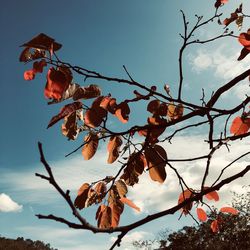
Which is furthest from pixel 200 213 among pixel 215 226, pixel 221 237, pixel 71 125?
pixel 221 237

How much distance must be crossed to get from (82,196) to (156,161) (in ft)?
1.21

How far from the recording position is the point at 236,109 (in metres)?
1.55

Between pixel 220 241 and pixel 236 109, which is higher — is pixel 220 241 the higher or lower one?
the higher one

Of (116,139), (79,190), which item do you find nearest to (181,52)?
(116,139)

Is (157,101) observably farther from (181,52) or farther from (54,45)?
(54,45)

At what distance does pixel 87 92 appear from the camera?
1415 millimetres

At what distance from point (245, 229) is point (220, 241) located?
7.85ft

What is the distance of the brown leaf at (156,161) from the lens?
141 centimetres

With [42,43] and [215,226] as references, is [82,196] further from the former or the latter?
[215,226]

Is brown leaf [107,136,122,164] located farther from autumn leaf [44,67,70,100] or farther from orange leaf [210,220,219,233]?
orange leaf [210,220,219,233]

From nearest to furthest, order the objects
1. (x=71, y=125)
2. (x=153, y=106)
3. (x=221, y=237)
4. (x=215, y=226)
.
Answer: (x=71, y=125) < (x=153, y=106) < (x=215, y=226) < (x=221, y=237)

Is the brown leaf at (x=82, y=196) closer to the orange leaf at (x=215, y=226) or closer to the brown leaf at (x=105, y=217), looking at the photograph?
the brown leaf at (x=105, y=217)

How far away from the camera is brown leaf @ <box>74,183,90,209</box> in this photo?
1.46 meters

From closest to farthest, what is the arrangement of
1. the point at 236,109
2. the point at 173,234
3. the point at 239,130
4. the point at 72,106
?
the point at 72,106 → the point at 236,109 → the point at 239,130 → the point at 173,234
